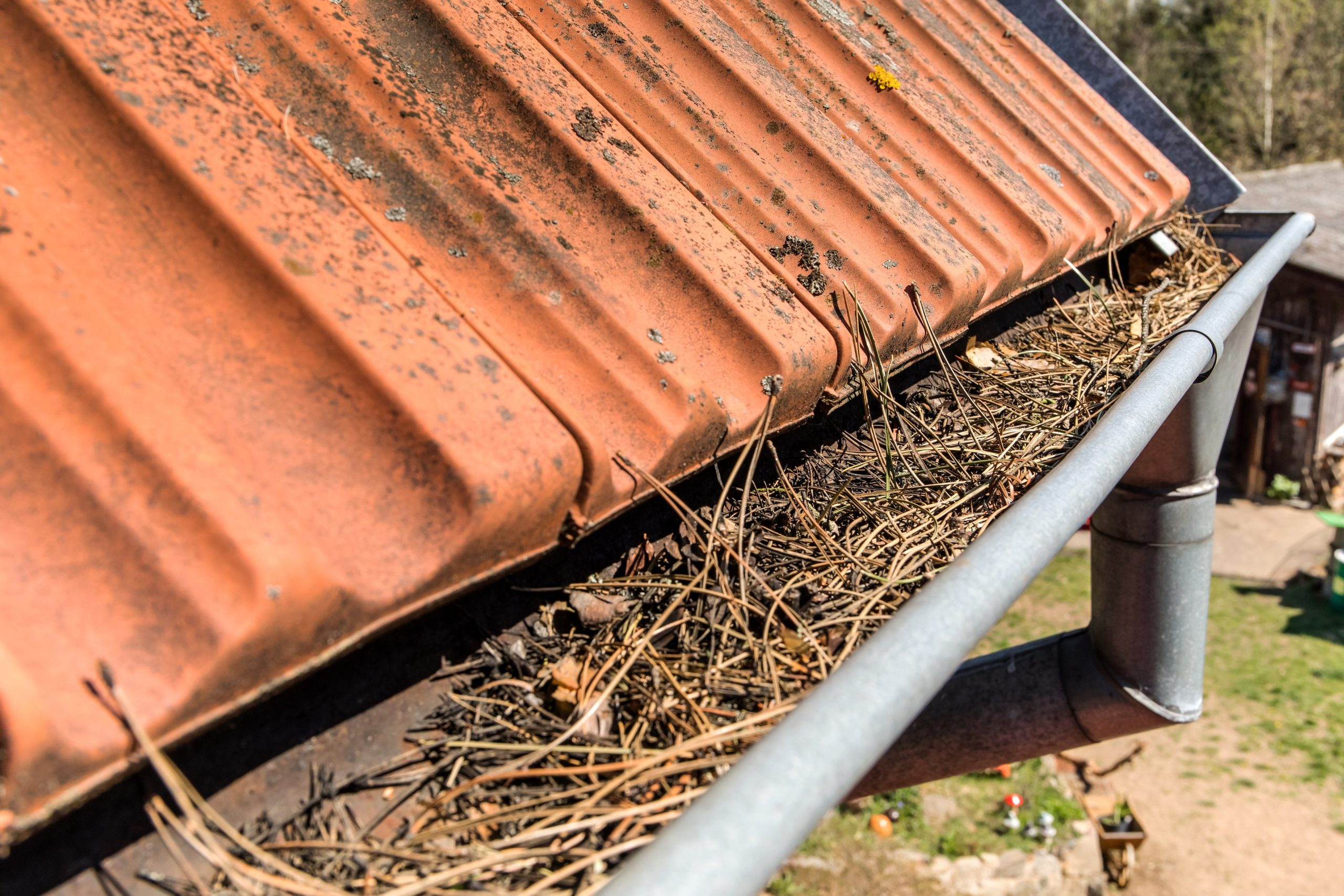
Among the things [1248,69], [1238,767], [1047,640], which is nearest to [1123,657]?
[1047,640]

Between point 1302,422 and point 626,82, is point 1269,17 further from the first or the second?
point 626,82

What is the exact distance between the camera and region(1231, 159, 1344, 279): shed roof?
10.9 metres

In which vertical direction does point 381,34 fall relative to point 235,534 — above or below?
above

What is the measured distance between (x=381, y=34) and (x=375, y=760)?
1.10 metres

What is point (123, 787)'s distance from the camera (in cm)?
90

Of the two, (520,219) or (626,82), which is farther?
(626,82)

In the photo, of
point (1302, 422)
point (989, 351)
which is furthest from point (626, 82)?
point (1302, 422)

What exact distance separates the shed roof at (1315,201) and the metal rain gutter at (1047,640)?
8.89 m

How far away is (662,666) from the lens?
1.22 metres

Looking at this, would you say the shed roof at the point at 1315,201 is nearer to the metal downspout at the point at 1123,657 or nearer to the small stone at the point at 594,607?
the metal downspout at the point at 1123,657

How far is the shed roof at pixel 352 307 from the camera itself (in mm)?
815

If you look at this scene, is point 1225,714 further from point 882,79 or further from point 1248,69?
point 1248,69

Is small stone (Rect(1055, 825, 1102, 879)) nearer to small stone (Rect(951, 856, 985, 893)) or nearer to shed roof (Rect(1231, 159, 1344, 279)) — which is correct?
small stone (Rect(951, 856, 985, 893))

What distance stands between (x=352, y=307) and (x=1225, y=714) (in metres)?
8.87
